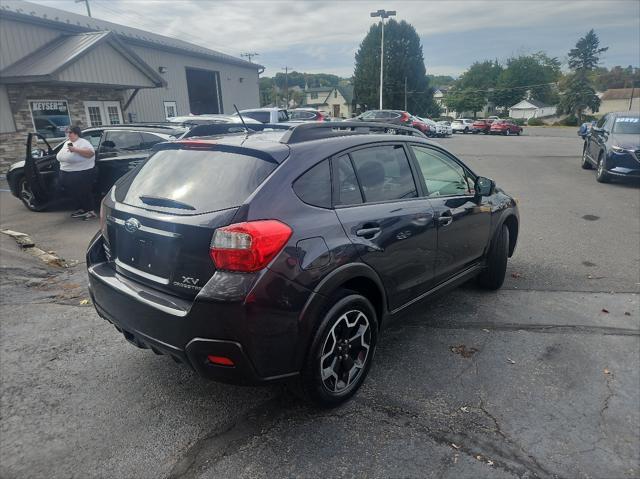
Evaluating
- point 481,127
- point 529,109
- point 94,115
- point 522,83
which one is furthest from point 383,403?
point 522,83

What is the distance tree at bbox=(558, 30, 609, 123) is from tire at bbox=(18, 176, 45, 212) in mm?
73233

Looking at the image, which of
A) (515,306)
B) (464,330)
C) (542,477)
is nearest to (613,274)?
(515,306)

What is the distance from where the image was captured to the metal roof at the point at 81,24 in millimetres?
14688

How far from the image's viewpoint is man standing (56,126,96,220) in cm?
748

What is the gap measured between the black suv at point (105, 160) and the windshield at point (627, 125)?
10.6m

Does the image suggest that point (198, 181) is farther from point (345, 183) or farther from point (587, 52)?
point (587, 52)

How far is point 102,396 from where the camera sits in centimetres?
300

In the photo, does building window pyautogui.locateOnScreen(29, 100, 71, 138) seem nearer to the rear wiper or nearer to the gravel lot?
the gravel lot

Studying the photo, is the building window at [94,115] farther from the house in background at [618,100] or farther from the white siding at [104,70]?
the house in background at [618,100]

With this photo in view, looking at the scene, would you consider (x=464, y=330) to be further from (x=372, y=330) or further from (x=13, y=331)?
(x=13, y=331)

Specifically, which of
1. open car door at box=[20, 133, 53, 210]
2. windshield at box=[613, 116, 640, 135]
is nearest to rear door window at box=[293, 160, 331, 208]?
open car door at box=[20, 133, 53, 210]

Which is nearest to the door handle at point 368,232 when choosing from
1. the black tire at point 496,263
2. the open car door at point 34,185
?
the black tire at point 496,263

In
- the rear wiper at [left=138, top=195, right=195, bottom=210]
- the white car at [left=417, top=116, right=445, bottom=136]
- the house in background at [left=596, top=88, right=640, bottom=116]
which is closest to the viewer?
the rear wiper at [left=138, top=195, right=195, bottom=210]

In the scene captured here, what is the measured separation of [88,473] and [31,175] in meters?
7.39
